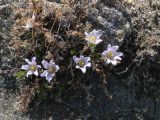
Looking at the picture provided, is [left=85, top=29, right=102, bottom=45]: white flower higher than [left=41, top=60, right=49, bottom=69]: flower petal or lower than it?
higher

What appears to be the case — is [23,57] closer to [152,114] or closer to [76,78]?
[76,78]

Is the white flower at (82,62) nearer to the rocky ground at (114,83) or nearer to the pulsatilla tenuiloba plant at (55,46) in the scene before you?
the pulsatilla tenuiloba plant at (55,46)

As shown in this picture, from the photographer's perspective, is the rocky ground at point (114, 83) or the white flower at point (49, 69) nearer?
the white flower at point (49, 69)

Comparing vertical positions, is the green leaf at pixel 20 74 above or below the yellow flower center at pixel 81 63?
below

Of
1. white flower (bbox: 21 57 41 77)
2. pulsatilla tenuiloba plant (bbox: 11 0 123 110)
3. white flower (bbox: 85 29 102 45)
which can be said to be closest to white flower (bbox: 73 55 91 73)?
pulsatilla tenuiloba plant (bbox: 11 0 123 110)

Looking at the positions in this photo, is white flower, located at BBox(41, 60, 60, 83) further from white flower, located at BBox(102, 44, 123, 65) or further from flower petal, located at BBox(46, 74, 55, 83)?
white flower, located at BBox(102, 44, 123, 65)

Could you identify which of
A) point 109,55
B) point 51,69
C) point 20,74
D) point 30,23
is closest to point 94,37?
point 109,55

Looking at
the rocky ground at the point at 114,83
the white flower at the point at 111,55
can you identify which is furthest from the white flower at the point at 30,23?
the white flower at the point at 111,55

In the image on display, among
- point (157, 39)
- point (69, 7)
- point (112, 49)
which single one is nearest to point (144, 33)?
point (157, 39)
